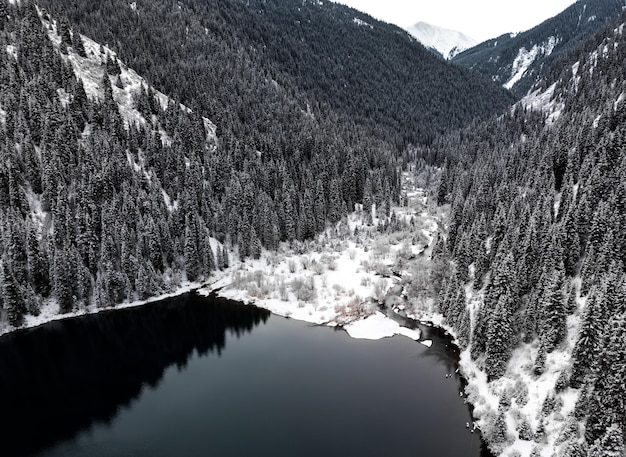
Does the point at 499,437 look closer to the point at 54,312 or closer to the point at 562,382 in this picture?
the point at 562,382

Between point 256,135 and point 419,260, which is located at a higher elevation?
point 256,135

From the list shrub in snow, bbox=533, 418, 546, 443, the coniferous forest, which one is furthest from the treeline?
shrub in snow, bbox=533, 418, 546, 443

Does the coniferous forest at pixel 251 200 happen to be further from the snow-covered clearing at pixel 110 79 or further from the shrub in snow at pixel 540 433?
the snow-covered clearing at pixel 110 79

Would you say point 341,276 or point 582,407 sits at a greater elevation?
point 341,276

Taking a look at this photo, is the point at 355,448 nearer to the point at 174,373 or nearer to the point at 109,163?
the point at 174,373

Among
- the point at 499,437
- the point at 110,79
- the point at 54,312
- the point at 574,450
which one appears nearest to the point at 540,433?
the point at 499,437

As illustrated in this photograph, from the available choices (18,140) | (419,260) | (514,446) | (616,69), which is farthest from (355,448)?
(616,69)

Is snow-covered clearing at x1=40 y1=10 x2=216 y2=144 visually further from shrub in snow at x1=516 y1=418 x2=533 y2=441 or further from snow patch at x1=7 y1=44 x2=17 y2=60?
shrub in snow at x1=516 y1=418 x2=533 y2=441
